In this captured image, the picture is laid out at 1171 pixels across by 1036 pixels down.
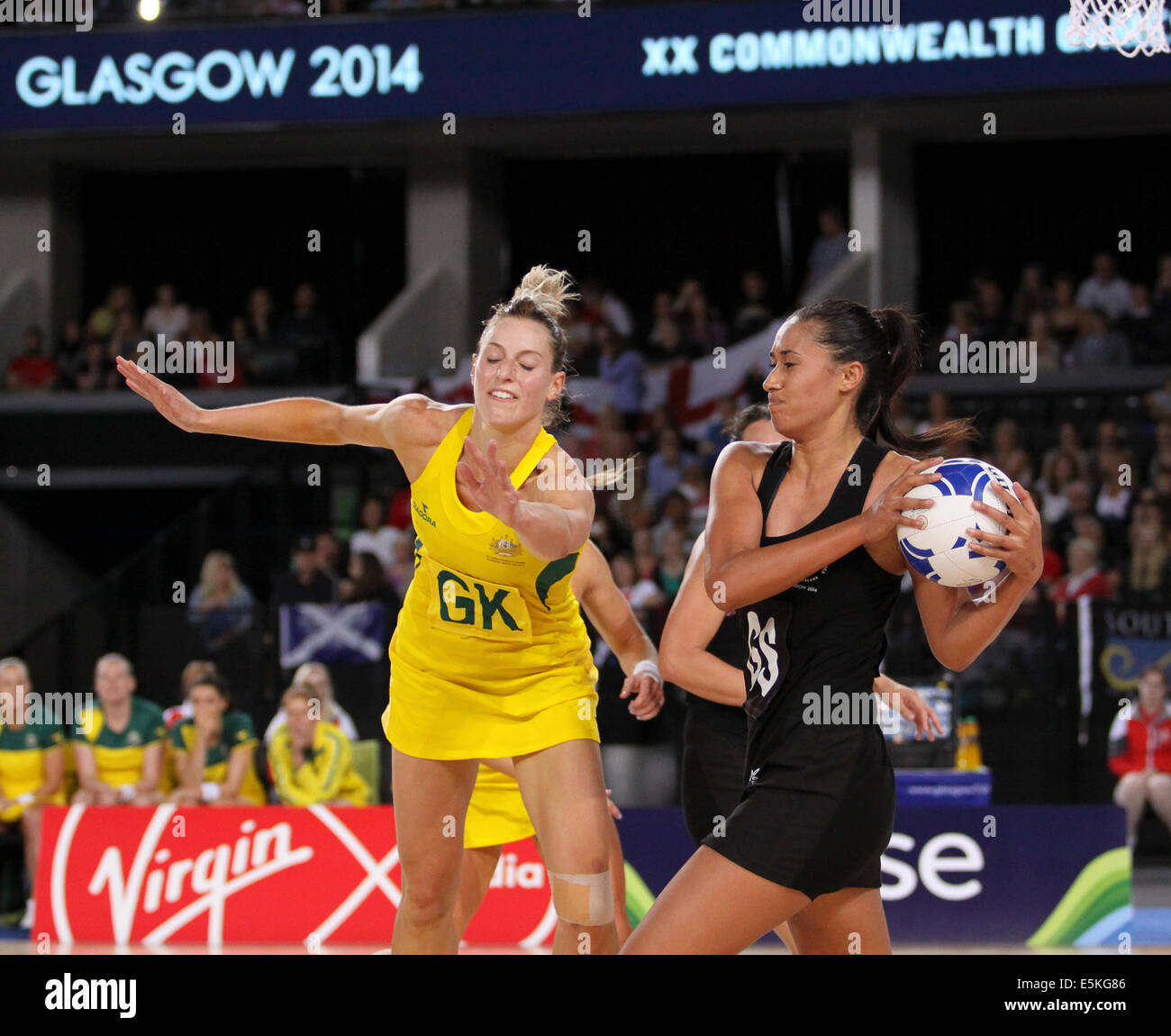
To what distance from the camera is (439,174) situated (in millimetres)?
15445

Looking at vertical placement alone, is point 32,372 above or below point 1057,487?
above

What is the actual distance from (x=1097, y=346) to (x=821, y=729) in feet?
34.6

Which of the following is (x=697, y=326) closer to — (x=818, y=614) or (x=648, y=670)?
(x=648, y=670)

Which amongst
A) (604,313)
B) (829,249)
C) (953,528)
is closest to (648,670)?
(953,528)

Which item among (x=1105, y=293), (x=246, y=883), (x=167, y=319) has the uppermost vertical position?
(x=167, y=319)

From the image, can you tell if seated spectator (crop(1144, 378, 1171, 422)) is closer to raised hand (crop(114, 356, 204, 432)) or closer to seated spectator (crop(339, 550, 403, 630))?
seated spectator (crop(339, 550, 403, 630))

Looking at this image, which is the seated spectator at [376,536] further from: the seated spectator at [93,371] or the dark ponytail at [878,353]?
the dark ponytail at [878,353]

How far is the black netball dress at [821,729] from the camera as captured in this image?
11.0 ft

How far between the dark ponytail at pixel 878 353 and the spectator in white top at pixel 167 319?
492 inches

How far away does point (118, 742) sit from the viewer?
9062mm

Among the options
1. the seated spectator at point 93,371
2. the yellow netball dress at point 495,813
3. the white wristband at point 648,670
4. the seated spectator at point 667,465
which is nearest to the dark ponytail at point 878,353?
the white wristband at point 648,670

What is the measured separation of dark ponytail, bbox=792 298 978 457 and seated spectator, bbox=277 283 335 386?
36.3ft
